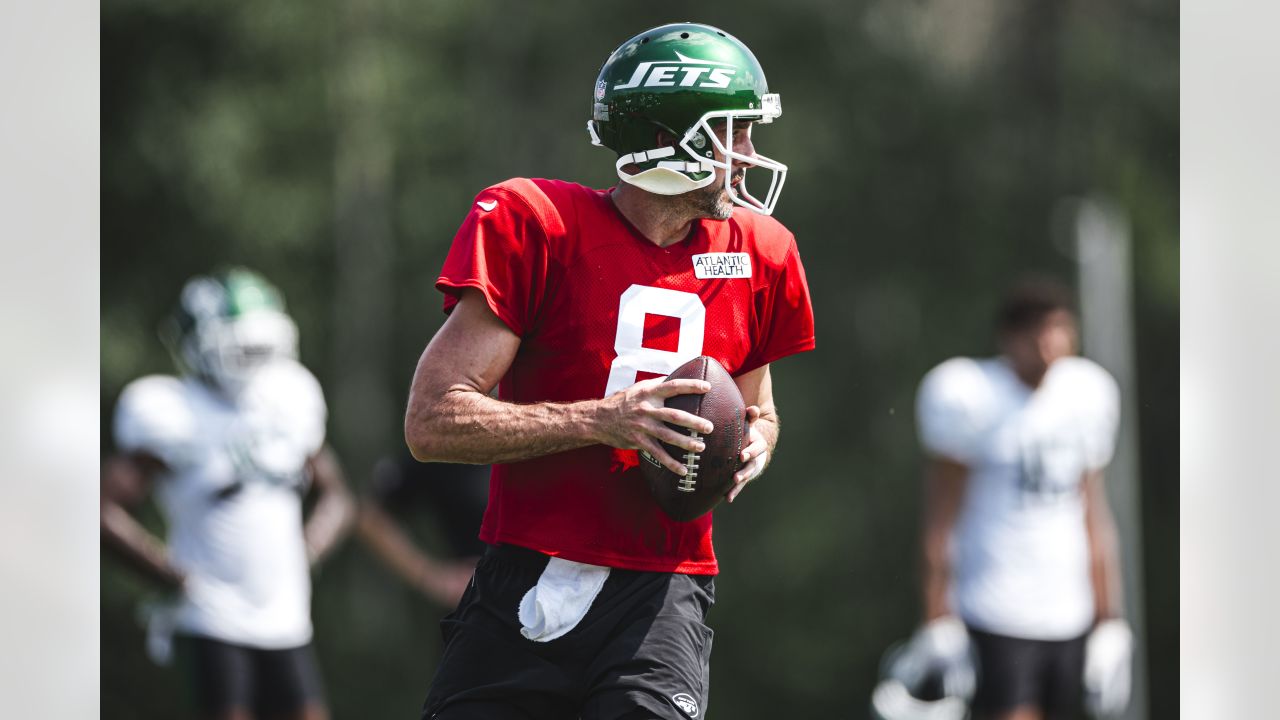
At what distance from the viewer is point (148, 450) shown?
6102 millimetres

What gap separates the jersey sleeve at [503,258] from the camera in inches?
109

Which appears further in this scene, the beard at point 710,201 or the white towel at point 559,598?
the beard at point 710,201

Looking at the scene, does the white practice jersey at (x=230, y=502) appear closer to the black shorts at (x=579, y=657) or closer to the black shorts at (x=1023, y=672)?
the black shorts at (x=1023, y=672)

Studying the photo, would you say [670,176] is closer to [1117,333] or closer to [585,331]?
[585,331]

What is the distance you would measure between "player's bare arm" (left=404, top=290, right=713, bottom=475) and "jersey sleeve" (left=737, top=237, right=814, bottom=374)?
16.6 inches

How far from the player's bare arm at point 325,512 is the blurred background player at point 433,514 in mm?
123

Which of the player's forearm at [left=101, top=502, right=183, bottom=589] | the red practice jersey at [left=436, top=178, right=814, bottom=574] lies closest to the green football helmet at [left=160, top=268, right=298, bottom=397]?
the player's forearm at [left=101, top=502, right=183, bottom=589]

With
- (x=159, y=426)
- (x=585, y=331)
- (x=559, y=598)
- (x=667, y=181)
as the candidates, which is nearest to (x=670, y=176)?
(x=667, y=181)

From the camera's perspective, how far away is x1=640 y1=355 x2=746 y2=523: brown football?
108 inches

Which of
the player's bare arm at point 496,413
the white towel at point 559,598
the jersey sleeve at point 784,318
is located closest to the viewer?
the player's bare arm at point 496,413

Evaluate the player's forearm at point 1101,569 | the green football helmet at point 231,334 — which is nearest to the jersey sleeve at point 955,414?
the player's forearm at point 1101,569

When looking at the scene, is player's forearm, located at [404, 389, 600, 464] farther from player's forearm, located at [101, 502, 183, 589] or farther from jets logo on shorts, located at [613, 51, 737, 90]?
player's forearm, located at [101, 502, 183, 589]
